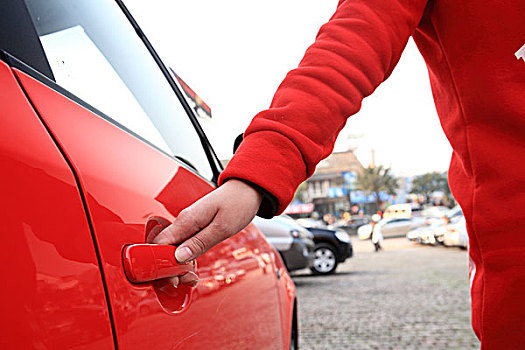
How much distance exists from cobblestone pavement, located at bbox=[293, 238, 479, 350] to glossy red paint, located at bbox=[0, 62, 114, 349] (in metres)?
4.17

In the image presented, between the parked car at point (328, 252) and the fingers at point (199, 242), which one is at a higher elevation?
the fingers at point (199, 242)

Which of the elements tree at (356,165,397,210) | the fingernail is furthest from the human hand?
tree at (356,165,397,210)

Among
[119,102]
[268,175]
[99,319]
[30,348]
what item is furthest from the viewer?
[119,102]

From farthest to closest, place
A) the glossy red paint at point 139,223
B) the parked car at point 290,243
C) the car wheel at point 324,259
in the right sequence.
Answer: the car wheel at point 324,259
the parked car at point 290,243
the glossy red paint at point 139,223

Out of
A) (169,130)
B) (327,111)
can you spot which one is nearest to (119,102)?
(169,130)

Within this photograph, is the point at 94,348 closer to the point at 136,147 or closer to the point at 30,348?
the point at 30,348

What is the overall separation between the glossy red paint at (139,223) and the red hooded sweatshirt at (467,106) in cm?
17

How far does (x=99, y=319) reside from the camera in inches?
25.5

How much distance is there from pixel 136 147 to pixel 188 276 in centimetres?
27

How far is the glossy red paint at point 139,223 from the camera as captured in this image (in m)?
0.70

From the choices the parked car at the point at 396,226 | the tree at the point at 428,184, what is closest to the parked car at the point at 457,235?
the parked car at the point at 396,226

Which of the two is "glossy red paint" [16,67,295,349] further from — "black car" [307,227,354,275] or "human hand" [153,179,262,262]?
"black car" [307,227,354,275]

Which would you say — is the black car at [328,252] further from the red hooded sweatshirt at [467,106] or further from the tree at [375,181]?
the tree at [375,181]

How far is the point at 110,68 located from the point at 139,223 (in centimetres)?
51
